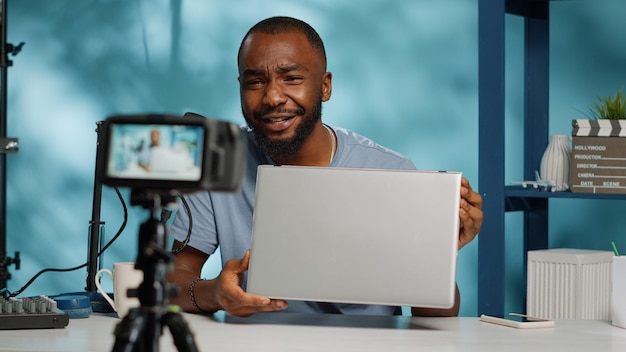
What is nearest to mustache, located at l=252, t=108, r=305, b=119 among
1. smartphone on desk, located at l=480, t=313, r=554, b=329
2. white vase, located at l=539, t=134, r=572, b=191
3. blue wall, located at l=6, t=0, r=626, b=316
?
smartphone on desk, located at l=480, t=313, r=554, b=329

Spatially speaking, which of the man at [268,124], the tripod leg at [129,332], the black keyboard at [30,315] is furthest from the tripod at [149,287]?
the man at [268,124]

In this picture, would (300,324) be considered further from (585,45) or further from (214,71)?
(214,71)

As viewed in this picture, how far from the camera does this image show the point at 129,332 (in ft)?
2.94

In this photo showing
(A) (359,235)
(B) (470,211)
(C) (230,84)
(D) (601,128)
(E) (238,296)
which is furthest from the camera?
(C) (230,84)

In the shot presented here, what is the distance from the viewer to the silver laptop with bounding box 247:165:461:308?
1.63 meters

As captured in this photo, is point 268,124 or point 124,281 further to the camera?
point 268,124

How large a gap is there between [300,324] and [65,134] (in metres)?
2.95

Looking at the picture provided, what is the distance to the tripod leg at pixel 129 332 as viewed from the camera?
2.94ft

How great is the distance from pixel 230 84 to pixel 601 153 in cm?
201

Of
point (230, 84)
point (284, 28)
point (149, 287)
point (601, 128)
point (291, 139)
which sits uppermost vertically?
point (230, 84)

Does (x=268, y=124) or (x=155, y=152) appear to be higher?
(x=268, y=124)

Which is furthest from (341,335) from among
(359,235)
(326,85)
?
(326,85)

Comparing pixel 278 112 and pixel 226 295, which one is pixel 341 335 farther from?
pixel 278 112

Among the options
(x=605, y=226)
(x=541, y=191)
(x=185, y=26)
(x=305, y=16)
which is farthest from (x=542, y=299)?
(x=185, y=26)
